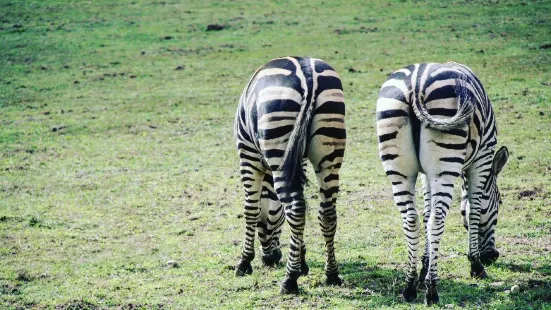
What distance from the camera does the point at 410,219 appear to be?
8.01m

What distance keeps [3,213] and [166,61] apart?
13.9 m

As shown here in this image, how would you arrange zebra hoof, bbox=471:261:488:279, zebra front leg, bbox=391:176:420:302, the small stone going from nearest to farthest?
zebra front leg, bbox=391:176:420:302 → zebra hoof, bbox=471:261:488:279 → the small stone

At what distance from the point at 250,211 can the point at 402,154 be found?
2535 mm

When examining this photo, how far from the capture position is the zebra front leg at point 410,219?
315 inches

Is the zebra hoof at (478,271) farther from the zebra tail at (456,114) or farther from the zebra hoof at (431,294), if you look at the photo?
the zebra tail at (456,114)

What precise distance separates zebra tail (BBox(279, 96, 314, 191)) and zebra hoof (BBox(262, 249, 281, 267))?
74.3 inches

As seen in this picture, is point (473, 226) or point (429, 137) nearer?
point (429, 137)

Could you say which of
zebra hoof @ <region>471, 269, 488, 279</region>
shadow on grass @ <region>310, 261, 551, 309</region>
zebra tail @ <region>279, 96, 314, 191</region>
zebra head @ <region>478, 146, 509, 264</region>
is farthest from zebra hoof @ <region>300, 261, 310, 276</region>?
zebra head @ <region>478, 146, 509, 264</region>

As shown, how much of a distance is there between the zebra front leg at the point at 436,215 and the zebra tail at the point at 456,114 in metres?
0.53

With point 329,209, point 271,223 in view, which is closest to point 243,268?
point 271,223

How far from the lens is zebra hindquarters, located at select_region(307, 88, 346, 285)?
841cm

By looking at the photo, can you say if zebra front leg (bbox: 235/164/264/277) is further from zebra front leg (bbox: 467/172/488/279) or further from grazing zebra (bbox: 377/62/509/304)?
zebra front leg (bbox: 467/172/488/279)

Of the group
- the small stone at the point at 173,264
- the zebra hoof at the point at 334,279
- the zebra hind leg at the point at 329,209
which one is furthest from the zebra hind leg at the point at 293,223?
the small stone at the point at 173,264

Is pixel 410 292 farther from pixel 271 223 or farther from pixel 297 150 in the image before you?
pixel 271 223
